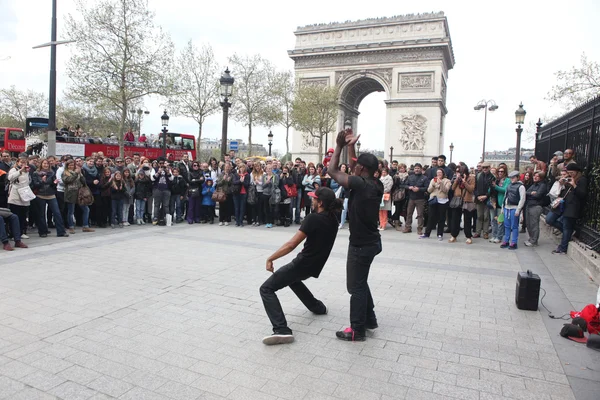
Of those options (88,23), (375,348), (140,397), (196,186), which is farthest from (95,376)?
(88,23)

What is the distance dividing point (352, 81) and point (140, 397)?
41.2 m

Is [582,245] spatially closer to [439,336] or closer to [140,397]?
[439,336]

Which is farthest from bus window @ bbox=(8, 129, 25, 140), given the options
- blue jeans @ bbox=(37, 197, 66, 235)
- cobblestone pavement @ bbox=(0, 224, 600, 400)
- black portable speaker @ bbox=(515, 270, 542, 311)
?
black portable speaker @ bbox=(515, 270, 542, 311)

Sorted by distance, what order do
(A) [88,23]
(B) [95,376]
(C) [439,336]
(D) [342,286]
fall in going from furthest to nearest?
1. (A) [88,23]
2. (D) [342,286]
3. (C) [439,336]
4. (B) [95,376]

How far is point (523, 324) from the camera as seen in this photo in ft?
16.6

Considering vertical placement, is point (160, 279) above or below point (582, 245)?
below

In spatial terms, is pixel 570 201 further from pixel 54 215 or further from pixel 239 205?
pixel 54 215

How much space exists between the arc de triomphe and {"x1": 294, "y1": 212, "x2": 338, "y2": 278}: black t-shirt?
34.5m

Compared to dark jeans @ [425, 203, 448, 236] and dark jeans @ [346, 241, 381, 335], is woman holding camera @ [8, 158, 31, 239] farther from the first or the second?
dark jeans @ [425, 203, 448, 236]

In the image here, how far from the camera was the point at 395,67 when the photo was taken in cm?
3956

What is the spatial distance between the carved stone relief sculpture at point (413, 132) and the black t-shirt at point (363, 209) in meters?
36.3

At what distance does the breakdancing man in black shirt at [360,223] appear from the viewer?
4188mm

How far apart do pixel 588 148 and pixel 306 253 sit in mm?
8275

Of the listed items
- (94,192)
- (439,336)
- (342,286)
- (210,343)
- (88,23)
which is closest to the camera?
(210,343)
